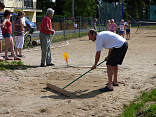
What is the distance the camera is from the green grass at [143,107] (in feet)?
13.8

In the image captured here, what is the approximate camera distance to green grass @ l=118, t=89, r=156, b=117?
4.19m

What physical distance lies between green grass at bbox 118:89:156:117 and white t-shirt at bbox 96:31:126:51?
123 cm

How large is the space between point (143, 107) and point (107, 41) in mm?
1704

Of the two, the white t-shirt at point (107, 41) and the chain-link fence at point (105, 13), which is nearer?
the white t-shirt at point (107, 41)

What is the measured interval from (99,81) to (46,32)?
9.69 feet

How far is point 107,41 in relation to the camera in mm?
5574

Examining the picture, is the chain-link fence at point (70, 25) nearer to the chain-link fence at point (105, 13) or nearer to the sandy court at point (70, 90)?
the chain-link fence at point (105, 13)

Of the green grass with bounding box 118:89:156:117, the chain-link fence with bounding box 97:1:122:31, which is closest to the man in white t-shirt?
the green grass with bounding box 118:89:156:117

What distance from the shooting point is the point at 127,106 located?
4754mm

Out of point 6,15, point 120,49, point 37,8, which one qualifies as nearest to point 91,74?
point 120,49

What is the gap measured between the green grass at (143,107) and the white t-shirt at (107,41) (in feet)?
4.02

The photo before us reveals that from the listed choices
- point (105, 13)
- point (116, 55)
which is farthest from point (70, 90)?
point (105, 13)

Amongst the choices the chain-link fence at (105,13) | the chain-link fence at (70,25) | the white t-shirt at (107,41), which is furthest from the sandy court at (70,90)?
the chain-link fence at (105,13)

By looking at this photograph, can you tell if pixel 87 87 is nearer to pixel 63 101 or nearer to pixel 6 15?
pixel 63 101
